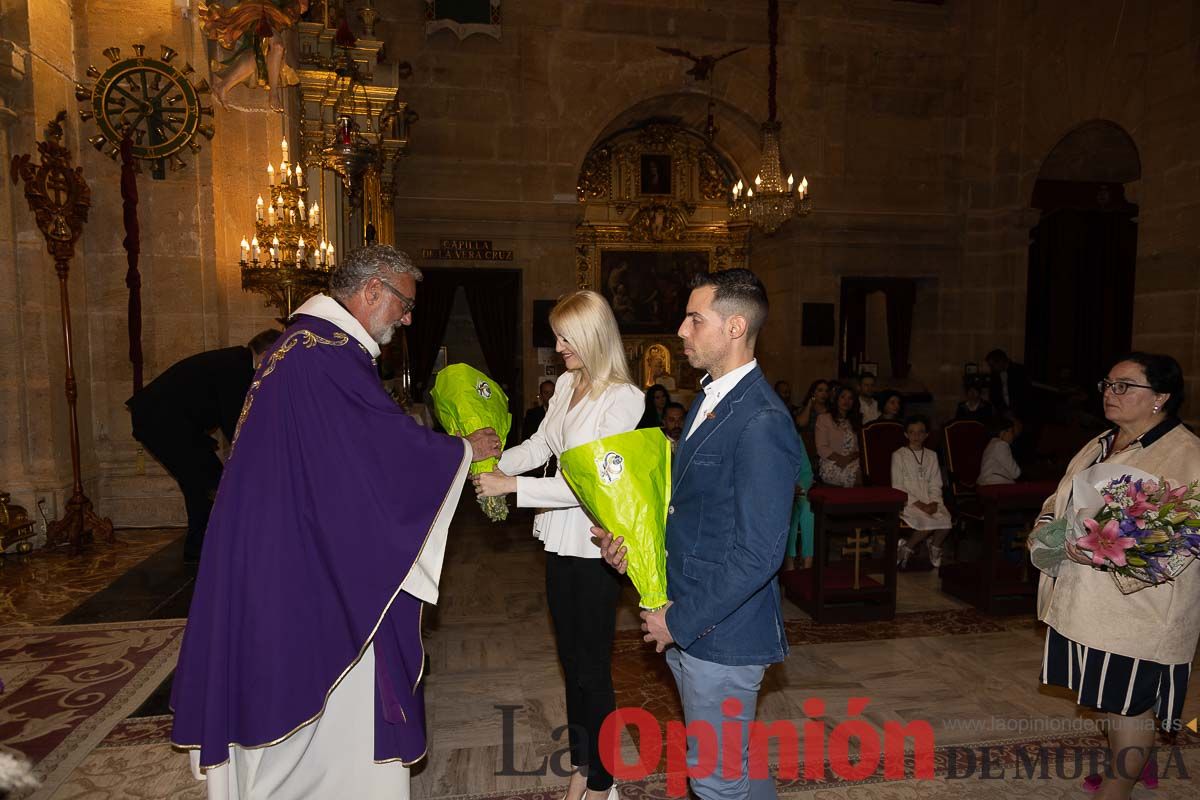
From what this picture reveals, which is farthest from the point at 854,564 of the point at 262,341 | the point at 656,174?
the point at 656,174

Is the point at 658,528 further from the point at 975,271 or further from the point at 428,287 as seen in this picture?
the point at 975,271

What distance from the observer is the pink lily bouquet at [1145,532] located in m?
2.30

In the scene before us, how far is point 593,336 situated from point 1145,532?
1.87 m

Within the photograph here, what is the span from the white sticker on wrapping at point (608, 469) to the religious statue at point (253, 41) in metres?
5.84

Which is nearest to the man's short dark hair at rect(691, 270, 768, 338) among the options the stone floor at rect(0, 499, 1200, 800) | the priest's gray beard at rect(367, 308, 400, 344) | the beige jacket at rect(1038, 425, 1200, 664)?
the priest's gray beard at rect(367, 308, 400, 344)

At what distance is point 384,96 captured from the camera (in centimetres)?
736

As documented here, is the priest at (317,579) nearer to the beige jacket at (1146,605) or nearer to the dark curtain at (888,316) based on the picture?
the beige jacket at (1146,605)

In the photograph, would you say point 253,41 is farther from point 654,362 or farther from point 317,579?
point 654,362

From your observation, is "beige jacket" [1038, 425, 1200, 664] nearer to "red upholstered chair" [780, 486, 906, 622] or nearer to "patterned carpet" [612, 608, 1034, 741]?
"patterned carpet" [612, 608, 1034, 741]

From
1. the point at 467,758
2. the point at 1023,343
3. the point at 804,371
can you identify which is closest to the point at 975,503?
the point at 467,758

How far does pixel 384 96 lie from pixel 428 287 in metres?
5.47

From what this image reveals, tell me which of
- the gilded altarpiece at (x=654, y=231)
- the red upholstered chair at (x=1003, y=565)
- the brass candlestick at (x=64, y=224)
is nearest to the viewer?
the red upholstered chair at (x=1003, y=565)

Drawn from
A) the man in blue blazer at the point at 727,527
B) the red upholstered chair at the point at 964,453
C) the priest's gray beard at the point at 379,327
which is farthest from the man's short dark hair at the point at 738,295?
the red upholstered chair at the point at 964,453

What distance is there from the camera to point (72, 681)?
147 inches
